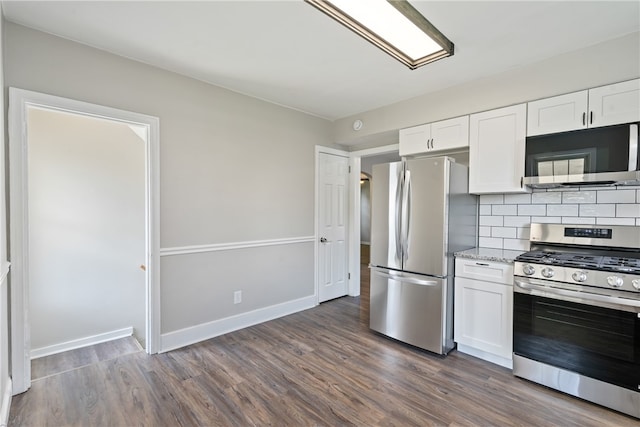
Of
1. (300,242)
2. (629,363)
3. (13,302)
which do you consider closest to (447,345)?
(629,363)

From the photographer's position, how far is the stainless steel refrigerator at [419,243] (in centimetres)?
260

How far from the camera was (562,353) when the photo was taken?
2090 millimetres

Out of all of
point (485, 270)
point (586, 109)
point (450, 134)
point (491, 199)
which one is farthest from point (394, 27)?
point (485, 270)

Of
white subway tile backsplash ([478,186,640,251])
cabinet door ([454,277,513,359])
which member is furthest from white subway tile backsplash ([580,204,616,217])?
cabinet door ([454,277,513,359])

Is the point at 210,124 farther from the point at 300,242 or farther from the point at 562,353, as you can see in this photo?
the point at 562,353

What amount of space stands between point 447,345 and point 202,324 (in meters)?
2.33

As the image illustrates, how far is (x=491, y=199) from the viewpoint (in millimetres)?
2955

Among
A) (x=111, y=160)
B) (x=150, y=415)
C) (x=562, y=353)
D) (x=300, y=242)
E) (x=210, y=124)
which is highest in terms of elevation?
(x=210, y=124)

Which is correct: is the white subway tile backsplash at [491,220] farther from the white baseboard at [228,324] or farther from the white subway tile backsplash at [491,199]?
the white baseboard at [228,324]

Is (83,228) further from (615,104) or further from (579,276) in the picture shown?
(615,104)

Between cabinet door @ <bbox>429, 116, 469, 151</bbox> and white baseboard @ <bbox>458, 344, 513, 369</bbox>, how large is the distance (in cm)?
189

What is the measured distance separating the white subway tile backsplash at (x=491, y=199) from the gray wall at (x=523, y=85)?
838mm

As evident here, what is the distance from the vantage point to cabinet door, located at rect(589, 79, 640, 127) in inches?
80.7

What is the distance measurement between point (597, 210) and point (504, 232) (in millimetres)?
688
